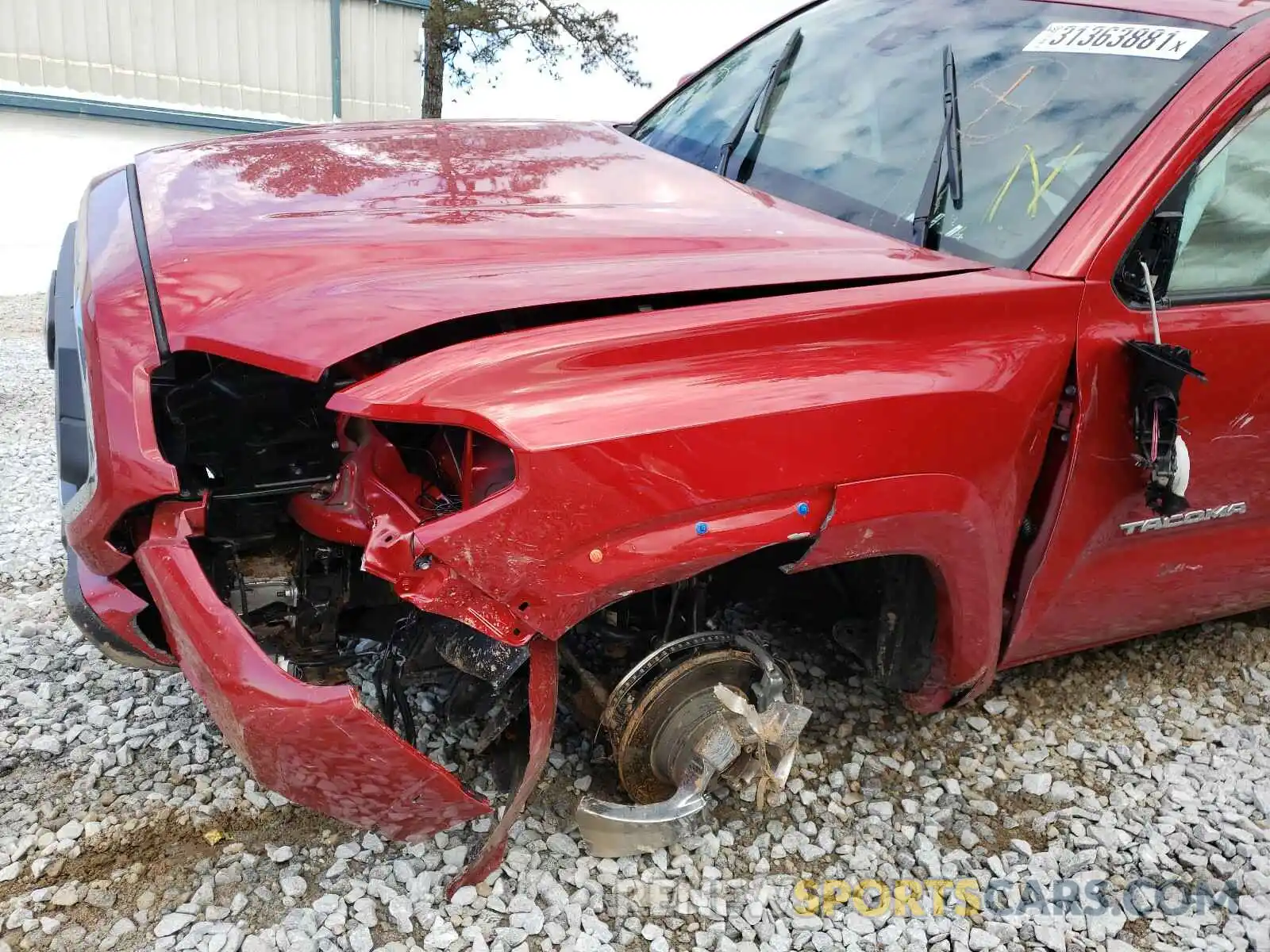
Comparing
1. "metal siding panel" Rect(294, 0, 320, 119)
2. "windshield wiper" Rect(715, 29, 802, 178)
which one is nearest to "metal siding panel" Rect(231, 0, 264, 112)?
"metal siding panel" Rect(294, 0, 320, 119)

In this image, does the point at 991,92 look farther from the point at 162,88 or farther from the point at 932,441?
the point at 162,88

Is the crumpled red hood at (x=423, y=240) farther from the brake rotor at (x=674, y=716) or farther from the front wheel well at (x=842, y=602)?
the brake rotor at (x=674, y=716)

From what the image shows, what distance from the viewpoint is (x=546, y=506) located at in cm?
153

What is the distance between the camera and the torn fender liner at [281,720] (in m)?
1.57

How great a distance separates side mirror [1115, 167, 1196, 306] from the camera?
78.8 inches

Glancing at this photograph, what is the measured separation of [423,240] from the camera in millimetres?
1837

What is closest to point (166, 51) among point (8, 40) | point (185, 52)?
point (185, 52)

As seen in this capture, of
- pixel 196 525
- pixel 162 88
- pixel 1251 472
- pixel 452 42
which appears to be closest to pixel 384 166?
pixel 196 525

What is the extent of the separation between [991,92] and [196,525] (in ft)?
6.67

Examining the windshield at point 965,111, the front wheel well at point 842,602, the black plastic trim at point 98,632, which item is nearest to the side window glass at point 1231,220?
the windshield at point 965,111

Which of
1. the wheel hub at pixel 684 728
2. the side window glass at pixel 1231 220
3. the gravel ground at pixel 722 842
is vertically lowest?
the gravel ground at pixel 722 842

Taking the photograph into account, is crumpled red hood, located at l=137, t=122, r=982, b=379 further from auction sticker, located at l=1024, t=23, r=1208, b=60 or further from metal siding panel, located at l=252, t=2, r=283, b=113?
metal siding panel, located at l=252, t=2, r=283, b=113

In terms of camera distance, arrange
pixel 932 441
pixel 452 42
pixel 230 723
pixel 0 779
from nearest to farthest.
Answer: pixel 230 723 → pixel 932 441 → pixel 0 779 → pixel 452 42

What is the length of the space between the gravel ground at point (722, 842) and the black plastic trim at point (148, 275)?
112 centimetres
